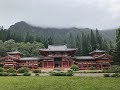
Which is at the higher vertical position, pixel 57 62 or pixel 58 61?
pixel 58 61

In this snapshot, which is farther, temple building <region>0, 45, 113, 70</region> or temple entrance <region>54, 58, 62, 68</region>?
temple entrance <region>54, 58, 62, 68</region>

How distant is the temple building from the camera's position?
74062mm

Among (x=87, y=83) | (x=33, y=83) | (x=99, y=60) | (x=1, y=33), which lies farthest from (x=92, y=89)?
(x=1, y=33)

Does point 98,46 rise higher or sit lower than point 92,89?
higher

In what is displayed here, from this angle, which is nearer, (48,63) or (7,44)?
(48,63)

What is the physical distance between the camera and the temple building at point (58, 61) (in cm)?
7406

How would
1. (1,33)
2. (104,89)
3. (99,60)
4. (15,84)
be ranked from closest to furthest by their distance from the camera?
(104,89) < (15,84) < (99,60) < (1,33)

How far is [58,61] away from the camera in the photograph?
76.3 m

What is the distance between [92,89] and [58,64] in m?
45.9

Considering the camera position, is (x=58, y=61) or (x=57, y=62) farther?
(x=58, y=61)

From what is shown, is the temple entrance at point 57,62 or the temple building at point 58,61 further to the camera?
the temple entrance at point 57,62

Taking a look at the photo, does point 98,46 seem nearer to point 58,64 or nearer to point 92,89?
point 58,64

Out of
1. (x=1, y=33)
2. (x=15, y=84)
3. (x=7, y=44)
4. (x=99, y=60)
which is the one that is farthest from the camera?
(x=1, y=33)

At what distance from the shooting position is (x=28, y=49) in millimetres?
95625
